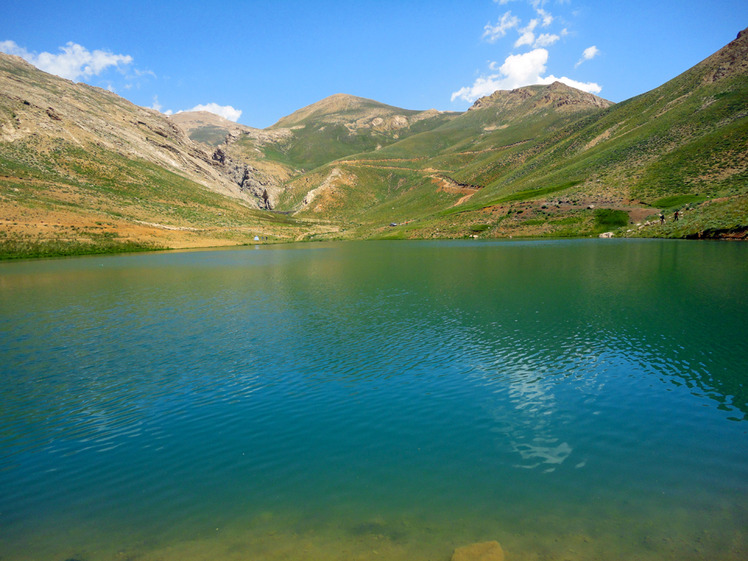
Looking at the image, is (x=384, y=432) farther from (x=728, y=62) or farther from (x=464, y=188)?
(x=728, y=62)

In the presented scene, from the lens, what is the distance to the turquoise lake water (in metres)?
9.04

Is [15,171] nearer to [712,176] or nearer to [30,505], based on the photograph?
[30,505]

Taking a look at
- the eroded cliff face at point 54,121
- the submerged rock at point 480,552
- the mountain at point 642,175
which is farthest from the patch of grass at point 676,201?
the eroded cliff face at point 54,121

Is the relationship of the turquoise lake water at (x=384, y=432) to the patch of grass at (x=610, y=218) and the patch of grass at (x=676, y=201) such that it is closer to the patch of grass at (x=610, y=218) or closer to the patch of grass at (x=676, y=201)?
the patch of grass at (x=610, y=218)

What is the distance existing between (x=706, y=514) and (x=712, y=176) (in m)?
117

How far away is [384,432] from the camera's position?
45.2 feet

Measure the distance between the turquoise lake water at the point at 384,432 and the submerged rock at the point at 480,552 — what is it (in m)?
0.29

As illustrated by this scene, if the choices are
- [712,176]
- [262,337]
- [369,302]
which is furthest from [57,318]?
[712,176]

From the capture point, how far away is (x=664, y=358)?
19.5 m

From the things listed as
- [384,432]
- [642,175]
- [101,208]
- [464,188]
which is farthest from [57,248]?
[464,188]

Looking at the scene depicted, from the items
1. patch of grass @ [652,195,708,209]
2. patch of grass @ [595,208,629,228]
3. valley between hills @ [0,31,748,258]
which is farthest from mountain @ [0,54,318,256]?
patch of grass @ [652,195,708,209]

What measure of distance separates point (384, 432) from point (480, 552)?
231 inches

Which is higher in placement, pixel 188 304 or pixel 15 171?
pixel 15 171

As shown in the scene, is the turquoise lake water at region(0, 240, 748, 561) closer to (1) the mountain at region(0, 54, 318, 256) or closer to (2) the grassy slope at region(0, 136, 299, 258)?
(2) the grassy slope at region(0, 136, 299, 258)
